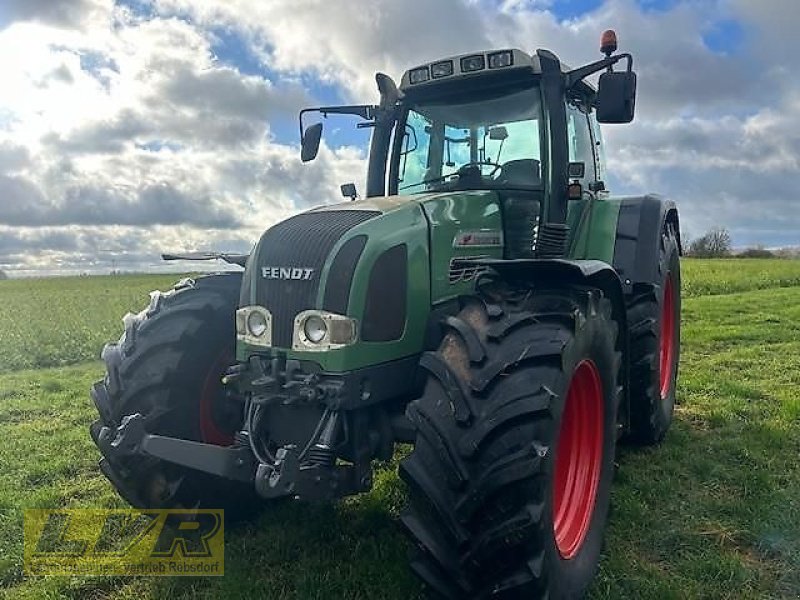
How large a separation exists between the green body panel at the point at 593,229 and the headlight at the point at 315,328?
2.05 m

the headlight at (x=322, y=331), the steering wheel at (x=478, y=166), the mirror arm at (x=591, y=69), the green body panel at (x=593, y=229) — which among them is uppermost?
the mirror arm at (x=591, y=69)

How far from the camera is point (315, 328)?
Result: 3.24 metres

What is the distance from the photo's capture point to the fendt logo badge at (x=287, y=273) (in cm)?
332

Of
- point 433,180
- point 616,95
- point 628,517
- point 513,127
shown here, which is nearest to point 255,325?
point 433,180

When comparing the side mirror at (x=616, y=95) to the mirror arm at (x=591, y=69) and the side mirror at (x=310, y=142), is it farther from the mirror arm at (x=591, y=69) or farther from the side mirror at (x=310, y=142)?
the side mirror at (x=310, y=142)

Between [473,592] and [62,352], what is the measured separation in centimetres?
1204

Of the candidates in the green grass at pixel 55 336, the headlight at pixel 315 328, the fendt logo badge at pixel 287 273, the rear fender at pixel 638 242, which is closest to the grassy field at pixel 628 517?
the headlight at pixel 315 328

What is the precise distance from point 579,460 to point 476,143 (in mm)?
1996

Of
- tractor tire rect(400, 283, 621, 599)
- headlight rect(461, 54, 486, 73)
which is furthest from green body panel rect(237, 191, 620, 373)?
headlight rect(461, 54, 486, 73)

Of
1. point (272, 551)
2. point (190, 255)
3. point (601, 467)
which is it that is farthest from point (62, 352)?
point (601, 467)

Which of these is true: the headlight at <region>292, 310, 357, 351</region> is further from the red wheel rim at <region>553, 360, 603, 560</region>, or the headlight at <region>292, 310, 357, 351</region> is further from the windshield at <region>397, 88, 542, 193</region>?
the windshield at <region>397, 88, 542, 193</region>

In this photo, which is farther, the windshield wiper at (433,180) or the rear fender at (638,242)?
the rear fender at (638,242)

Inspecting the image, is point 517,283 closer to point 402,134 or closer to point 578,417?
point 578,417

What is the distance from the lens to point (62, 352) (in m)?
13.0
